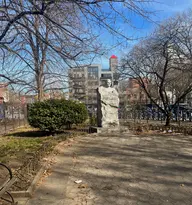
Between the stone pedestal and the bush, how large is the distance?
1.36m

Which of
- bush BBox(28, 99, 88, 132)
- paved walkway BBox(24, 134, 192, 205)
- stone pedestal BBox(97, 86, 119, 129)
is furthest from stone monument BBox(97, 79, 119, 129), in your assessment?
paved walkway BBox(24, 134, 192, 205)

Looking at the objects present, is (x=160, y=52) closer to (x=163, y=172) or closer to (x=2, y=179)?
(x=163, y=172)

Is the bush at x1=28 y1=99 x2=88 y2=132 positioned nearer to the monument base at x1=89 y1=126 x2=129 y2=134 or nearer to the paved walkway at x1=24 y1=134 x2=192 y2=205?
the monument base at x1=89 y1=126 x2=129 y2=134

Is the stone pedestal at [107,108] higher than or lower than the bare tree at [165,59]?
lower

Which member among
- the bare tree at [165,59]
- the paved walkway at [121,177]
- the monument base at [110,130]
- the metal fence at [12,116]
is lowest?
the paved walkway at [121,177]

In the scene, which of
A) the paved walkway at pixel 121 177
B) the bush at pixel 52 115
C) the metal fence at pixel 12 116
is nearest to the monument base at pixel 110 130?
the bush at pixel 52 115

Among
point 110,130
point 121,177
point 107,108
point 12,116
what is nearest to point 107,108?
point 107,108

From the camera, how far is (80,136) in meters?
10.3

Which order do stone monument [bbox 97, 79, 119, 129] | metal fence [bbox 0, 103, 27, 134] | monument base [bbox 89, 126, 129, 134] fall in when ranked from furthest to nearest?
metal fence [bbox 0, 103, 27, 134]
stone monument [bbox 97, 79, 119, 129]
monument base [bbox 89, 126, 129, 134]

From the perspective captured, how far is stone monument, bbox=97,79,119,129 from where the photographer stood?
450 inches

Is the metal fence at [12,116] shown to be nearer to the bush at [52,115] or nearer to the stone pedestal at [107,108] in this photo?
the bush at [52,115]

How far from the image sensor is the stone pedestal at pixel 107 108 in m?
11.4

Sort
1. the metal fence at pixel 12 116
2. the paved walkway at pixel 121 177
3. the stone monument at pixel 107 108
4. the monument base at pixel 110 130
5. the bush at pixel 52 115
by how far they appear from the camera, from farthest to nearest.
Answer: the metal fence at pixel 12 116
the stone monument at pixel 107 108
the bush at pixel 52 115
the monument base at pixel 110 130
the paved walkway at pixel 121 177

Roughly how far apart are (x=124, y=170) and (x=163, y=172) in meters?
0.82
